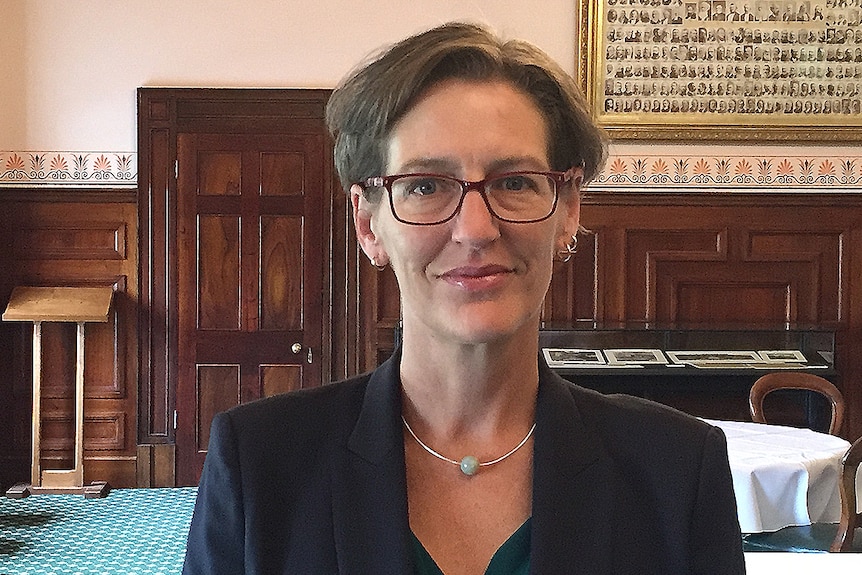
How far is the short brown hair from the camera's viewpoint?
1.16 metres

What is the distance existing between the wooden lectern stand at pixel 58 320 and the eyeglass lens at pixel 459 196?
14.7ft

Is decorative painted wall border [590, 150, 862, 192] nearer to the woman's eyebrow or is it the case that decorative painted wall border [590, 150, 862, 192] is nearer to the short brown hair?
the short brown hair

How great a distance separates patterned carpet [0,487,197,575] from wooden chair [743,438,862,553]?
93.3 inches

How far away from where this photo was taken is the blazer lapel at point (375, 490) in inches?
44.8

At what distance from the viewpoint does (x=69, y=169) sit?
217 inches

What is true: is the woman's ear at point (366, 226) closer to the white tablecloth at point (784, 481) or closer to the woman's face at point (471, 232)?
the woman's face at point (471, 232)

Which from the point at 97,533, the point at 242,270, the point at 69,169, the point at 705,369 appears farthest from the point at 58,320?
the point at 705,369

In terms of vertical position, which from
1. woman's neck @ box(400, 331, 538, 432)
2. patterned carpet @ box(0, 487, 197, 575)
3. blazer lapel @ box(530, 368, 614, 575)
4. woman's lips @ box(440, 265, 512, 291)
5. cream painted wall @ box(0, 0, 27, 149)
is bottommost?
patterned carpet @ box(0, 487, 197, 575)

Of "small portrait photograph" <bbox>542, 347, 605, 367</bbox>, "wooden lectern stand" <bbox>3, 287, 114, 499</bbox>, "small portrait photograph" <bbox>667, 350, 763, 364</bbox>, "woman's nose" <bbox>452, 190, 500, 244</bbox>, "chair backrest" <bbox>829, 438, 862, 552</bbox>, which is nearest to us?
"woman's nose" <bbox>452, 190, 500, 244</bbox>

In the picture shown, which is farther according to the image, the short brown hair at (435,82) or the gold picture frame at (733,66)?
the gold picture frame at (733,66)

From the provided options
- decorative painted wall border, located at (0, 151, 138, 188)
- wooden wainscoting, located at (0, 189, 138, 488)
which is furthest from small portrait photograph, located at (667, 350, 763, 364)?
decorative painted wall border, located at (0, 151, 138, 188)

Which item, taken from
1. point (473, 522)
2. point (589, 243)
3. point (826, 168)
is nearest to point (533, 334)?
point (473, 522)

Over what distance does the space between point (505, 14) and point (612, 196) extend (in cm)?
122

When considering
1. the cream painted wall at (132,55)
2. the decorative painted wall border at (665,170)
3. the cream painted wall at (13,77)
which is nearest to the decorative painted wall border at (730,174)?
the decorative painted wall border at (665,170)
